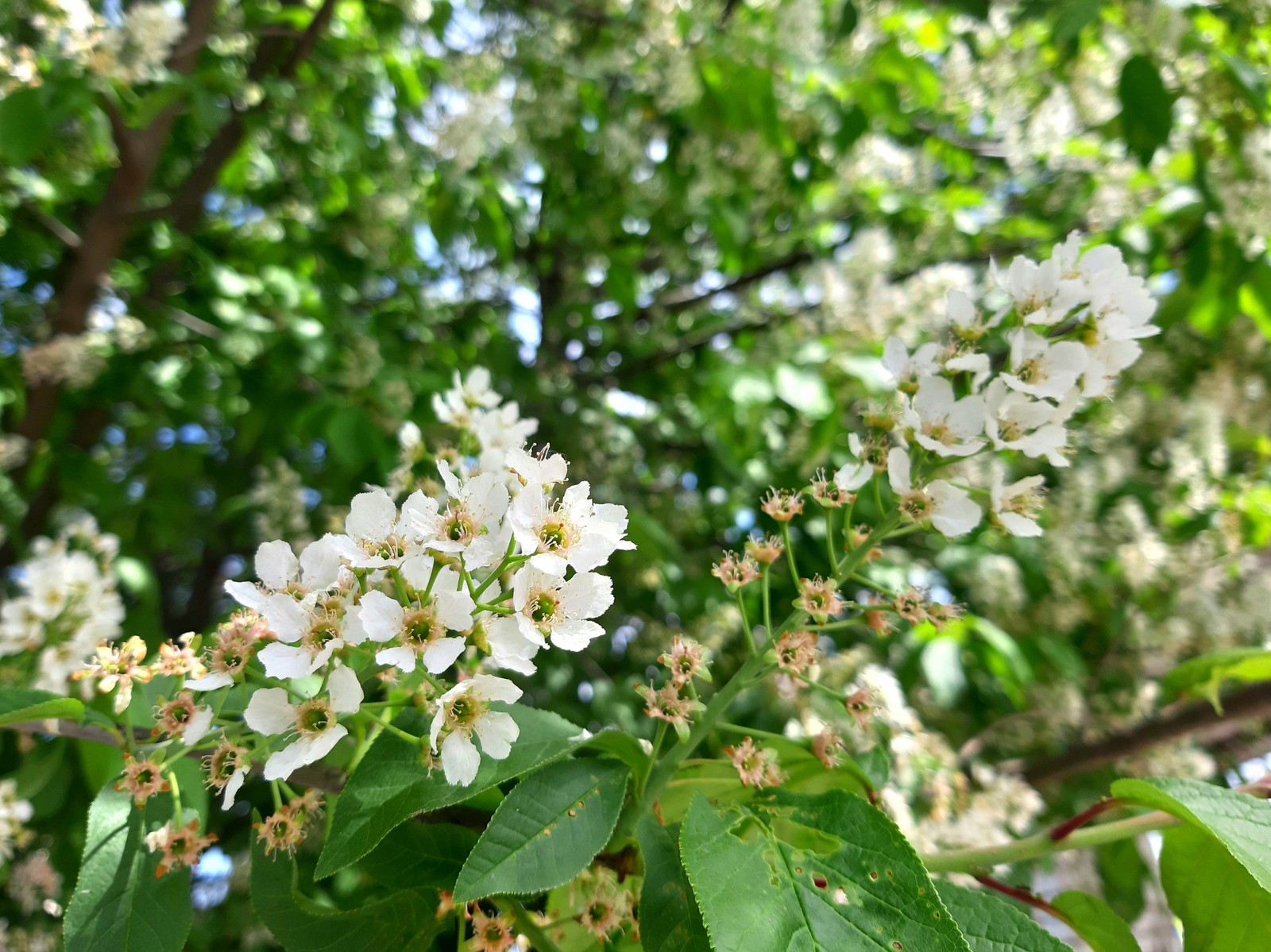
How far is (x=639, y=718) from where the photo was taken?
107 inches

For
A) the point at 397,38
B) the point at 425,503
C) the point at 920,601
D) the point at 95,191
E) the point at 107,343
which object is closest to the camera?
the point at 425,503

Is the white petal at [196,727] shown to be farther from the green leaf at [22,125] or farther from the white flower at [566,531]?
the green leaf at [22,125]

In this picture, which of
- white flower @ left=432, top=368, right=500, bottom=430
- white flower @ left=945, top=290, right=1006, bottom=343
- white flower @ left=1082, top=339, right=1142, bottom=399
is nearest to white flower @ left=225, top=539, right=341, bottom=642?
white flower @ left=432, top=368, right=500, bottom=430

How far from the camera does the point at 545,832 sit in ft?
2.49

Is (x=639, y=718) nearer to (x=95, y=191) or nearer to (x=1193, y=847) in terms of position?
(x=1193, y=847)

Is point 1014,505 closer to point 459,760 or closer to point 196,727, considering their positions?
point 459,760

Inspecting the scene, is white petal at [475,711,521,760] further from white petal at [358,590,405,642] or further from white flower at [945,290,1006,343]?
white flower at [945,290,1006,343]

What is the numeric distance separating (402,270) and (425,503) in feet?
10.2

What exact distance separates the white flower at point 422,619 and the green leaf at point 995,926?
568 mm

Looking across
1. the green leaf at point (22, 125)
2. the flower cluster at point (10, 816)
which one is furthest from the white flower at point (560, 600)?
the green leaf at point (22, 125)

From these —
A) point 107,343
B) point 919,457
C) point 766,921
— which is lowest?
point 107,343

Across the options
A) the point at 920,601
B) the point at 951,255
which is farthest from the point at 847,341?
the point at 920,601

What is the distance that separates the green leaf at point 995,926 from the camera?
0.79 m

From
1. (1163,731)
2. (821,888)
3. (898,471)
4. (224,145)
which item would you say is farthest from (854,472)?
(224,145)
